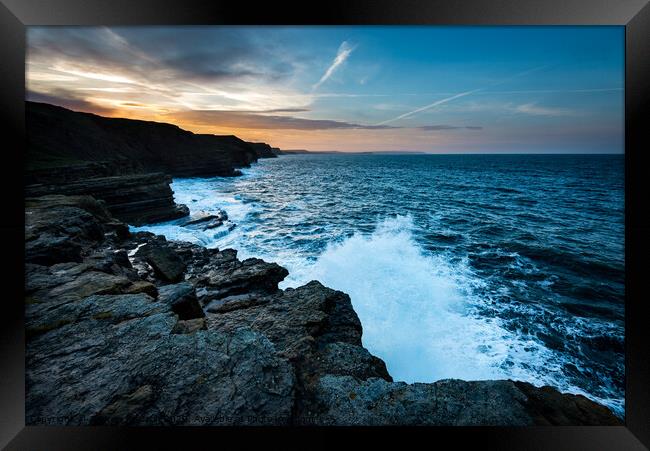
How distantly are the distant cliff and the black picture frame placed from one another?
796mm

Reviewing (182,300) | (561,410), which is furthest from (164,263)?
(561,410)

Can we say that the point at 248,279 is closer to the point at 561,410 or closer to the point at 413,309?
the point at 413,309

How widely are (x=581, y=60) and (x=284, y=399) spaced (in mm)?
7162

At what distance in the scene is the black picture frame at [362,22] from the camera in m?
3.28

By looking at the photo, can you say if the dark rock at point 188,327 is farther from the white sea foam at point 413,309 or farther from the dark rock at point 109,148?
the dark rock at point 109,148

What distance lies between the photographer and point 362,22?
3406 mm

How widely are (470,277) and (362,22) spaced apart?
9.38 m

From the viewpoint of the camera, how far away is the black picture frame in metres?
3.28

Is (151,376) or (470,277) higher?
(151,376)

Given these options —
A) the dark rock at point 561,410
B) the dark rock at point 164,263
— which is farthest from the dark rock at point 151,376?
the dark rock at point 164,263

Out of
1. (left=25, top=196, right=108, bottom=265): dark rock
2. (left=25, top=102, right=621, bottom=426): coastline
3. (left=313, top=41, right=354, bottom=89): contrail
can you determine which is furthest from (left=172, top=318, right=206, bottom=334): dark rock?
(left=313, top=41, right=354, bottom=89): contrail

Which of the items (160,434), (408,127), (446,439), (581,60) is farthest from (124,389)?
(408,127)

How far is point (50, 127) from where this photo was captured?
2494 centimetres
